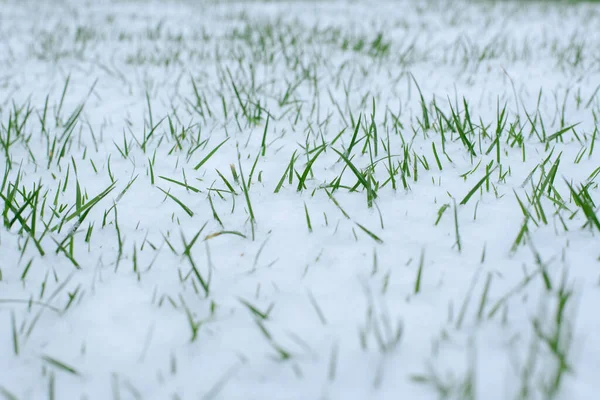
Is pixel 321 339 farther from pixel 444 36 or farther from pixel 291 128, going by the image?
pixel 444 36

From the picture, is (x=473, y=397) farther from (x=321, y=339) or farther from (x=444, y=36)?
(x=444, y=36)

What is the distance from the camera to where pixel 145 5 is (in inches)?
275

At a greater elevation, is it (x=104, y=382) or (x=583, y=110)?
(x=583, y=110)

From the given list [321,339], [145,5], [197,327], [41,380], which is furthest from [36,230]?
[145,5]

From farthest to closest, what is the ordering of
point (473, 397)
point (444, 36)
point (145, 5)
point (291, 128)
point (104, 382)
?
1. point (145, 5)
2. point (444, 36)
3. point (291, 128)
4. point (104, 382)
5. point (473, 397)

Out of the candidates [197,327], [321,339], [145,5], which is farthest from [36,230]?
[145,5]

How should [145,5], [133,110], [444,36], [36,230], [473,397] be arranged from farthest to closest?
[145,5], [444,36], [133,110], [36,230], [473,397]

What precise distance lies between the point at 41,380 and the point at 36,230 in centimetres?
64

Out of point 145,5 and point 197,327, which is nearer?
point 197,327

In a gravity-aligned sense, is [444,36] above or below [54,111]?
above

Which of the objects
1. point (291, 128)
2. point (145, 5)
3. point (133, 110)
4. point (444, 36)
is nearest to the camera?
point (291, 128)

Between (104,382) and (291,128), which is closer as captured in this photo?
(104,382)

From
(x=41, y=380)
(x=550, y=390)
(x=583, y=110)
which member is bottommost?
(x=41, y=380)

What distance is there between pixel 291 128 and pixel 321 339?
1.45m
